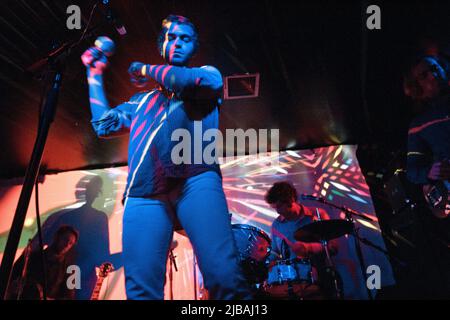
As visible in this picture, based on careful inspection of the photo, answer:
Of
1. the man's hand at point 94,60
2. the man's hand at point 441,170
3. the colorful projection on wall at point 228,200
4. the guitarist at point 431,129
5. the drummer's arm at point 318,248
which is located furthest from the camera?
the colorful projection on wall at point 228,200

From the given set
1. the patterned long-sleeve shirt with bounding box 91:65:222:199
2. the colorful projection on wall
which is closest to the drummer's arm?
the colorful projection on wall

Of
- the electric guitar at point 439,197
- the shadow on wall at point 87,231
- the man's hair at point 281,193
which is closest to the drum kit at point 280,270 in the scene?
the electric guitar at point 439,197

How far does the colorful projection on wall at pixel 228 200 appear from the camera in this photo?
4.36 meters

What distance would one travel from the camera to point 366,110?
4.41 metres

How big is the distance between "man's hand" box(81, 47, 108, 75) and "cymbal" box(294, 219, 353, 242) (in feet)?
8.44

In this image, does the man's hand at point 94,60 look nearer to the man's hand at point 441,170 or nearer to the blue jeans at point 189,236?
the blue jeans at point 189,236

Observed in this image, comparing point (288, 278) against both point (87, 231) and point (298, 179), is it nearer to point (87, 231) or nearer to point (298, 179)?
point (298, 179)

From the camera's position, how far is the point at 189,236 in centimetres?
106

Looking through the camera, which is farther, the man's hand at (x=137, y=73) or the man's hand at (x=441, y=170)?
the man's hand at (x=441, y=170)

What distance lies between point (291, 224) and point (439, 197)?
189 cm

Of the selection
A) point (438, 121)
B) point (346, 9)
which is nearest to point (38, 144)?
point (346, 9)

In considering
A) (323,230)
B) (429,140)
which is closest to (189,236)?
(323,230)

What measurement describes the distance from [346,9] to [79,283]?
503 centimetres

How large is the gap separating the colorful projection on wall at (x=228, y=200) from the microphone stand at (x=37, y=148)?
11.0 ft
